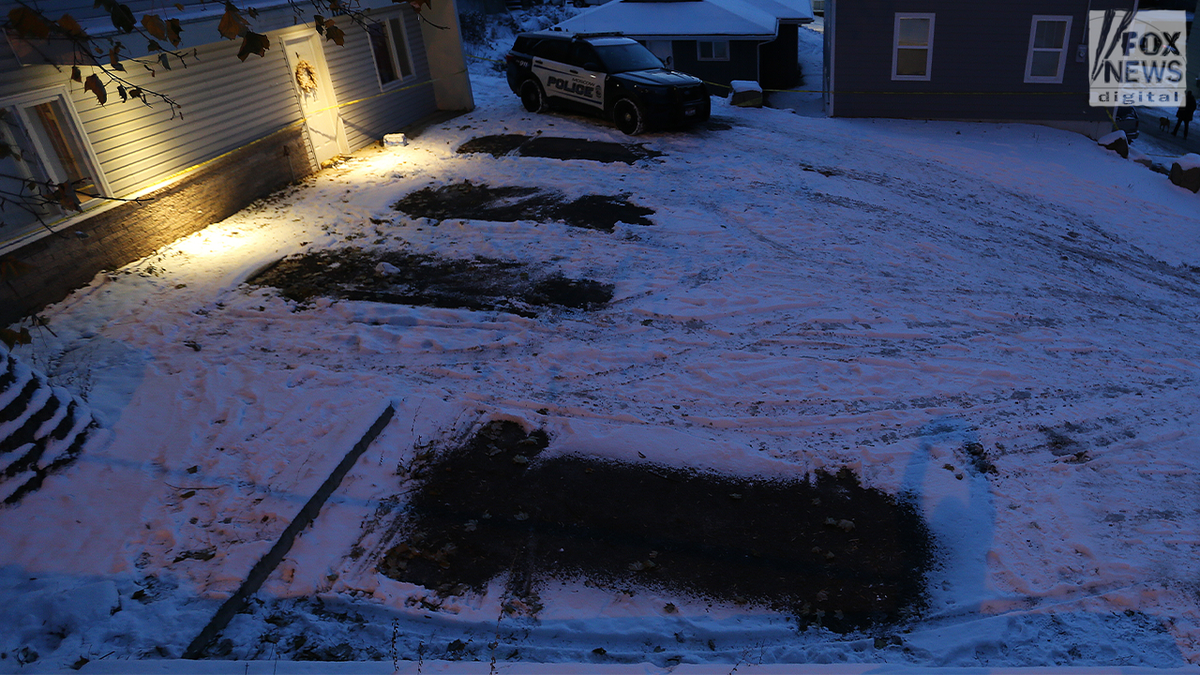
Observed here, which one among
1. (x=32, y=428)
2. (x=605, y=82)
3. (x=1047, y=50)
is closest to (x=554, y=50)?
(x=605, y=82)

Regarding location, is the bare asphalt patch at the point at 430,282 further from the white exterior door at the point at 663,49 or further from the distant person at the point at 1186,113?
the distant person at the point at 1186,113

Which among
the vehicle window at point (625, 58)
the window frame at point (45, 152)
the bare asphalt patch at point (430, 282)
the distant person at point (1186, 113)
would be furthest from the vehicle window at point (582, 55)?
the distant person at point (1186, 113)

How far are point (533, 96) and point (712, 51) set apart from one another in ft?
31.9

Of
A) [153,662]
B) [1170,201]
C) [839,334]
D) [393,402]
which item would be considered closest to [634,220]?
[839,334]

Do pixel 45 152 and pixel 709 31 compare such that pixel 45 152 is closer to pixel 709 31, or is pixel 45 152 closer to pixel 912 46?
pixel 912 46

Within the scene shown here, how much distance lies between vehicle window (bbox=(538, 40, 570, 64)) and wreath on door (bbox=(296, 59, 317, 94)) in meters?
5.38

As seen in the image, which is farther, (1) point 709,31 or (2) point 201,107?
(1) point 709,31

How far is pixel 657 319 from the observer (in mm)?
8461

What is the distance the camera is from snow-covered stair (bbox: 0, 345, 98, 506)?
218 inches

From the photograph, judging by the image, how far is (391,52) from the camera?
16141mm

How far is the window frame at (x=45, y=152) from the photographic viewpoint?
329 inches

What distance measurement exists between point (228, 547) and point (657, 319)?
5.12m

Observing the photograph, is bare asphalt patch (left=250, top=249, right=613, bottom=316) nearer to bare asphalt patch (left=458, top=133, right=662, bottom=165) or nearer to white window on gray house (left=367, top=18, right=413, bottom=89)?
bare asphalt patch (left=458, top=133, right=662, bottom=165)

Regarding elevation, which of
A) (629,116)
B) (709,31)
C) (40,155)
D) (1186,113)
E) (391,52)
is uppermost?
(391,52)
